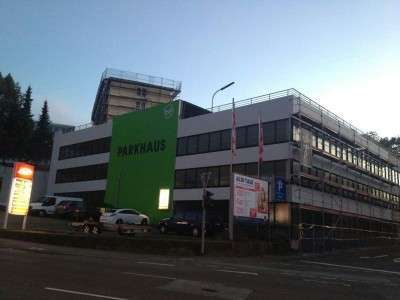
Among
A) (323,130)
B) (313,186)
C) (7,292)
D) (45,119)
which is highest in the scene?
(45,119)

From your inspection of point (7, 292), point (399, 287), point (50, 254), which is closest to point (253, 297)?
point (7, 292)

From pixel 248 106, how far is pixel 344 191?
11.7 meters

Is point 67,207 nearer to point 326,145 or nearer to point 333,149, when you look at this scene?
point 326,145

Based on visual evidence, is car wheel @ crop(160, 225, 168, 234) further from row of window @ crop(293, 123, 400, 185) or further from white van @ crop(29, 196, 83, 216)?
white van @ crop(29, 196, 83, 216)

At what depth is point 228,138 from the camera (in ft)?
124

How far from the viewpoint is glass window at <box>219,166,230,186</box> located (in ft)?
120

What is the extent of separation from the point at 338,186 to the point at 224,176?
944 cm

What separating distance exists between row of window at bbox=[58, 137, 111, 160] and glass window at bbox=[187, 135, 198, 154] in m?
12.4

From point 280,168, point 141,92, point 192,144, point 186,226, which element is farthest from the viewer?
point 141,92

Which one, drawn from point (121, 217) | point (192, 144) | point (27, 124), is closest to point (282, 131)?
point (192, 144)

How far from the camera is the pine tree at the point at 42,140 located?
81000 millimetres

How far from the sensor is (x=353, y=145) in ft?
139

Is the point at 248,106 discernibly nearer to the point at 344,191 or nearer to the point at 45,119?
the point at 344,191

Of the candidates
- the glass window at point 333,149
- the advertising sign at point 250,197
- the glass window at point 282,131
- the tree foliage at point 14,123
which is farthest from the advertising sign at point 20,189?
the tree foliage at point 14,123
